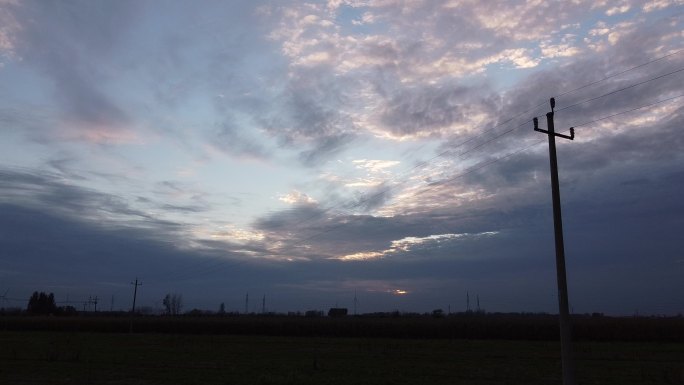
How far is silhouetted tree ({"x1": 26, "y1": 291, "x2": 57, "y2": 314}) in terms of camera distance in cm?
18775

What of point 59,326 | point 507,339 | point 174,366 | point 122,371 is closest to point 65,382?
point 122,371

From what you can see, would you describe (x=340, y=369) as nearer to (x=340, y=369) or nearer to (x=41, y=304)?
(x=340, y=369)

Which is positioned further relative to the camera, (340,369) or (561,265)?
(340,369)

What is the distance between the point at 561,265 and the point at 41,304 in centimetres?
21113

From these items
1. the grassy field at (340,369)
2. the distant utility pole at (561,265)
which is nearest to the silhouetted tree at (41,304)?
the grassy field at (340,369)

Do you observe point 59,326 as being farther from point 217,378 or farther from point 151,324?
point 217,378

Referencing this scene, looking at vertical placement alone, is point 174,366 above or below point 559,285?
below

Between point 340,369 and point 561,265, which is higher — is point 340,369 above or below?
below

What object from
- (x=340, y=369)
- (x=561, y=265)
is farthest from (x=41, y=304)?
(x=561, y=265)

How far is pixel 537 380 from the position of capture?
94.1ft

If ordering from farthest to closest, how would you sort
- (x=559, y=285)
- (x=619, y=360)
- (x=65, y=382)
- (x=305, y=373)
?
(x=619, y=360) → (x=305, y=373) → (x=65, y=382) → (x=559, y=285)

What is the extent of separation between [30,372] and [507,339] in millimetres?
59271

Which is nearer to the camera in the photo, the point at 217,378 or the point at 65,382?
the point at 65,382

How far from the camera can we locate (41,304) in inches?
7525
